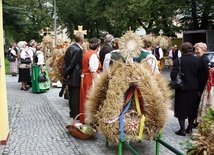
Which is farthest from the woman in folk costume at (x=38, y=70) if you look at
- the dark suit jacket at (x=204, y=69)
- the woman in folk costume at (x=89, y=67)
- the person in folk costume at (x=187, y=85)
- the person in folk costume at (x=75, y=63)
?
the dark suit jacket at (x=204, y=69)

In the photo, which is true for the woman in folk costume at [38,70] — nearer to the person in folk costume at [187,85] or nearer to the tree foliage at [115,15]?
the tree foliage at [115,15]

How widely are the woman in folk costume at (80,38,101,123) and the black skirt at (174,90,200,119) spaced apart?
1673mm

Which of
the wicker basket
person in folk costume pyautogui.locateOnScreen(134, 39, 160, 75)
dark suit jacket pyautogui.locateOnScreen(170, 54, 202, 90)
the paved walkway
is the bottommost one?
the paved walkway

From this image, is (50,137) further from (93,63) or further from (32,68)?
(32,68)

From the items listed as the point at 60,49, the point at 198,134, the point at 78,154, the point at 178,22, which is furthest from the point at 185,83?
the point at 178,22

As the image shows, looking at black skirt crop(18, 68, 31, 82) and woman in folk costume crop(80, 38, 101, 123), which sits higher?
woman in folk costume crop(80, 38, 101, 123)

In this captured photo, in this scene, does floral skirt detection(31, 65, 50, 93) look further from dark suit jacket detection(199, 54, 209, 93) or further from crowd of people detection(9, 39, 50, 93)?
dark suit jacket detection(199, 54, 209, 93)

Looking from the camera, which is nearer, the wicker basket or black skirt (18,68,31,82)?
the wicker basket

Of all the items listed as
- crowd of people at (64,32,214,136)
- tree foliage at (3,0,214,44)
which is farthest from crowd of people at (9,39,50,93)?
crowd of people at (64,32,214,136)

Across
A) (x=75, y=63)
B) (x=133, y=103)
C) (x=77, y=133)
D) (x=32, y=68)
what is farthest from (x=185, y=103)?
(x=32, y=68)

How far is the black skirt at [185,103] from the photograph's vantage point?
22.0 ft

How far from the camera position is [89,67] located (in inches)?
277

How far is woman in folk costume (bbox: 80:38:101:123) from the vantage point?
22.8ft

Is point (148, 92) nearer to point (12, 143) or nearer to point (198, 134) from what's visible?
point (198, 134)
